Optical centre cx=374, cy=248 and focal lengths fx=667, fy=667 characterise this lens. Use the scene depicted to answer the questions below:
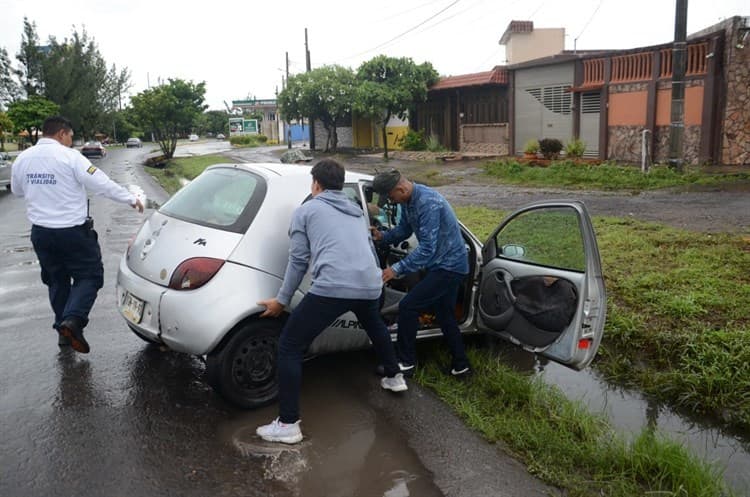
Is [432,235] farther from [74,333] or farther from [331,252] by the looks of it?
[74,333]

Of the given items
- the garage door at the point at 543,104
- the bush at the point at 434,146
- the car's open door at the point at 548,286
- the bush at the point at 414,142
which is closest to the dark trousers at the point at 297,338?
the car's open door at the point at 548,286

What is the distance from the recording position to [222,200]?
15.3ft

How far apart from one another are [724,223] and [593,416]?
7002 mm

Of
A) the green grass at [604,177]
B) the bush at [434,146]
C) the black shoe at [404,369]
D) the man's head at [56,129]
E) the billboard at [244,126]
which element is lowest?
the black shoe at [404,369]

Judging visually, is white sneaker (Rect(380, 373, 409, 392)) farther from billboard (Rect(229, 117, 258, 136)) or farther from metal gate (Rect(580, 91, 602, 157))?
billboard (Rect(229, 117, 258, 136))

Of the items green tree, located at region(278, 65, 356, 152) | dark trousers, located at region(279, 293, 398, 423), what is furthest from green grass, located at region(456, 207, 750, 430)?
green tree, located at region(278, 65, 356, 152)

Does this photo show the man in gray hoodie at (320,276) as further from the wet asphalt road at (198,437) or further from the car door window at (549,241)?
the car door window at (549,241)

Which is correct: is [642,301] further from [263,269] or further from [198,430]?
[198,430]

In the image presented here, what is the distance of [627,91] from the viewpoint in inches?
772

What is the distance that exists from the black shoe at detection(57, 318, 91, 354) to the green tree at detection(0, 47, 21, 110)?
2062 inches

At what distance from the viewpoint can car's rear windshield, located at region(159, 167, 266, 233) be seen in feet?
14.4

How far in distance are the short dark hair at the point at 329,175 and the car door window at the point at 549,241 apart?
152 cm

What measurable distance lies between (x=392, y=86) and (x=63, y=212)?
27343 millimetres

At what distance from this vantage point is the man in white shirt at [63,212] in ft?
16.2
